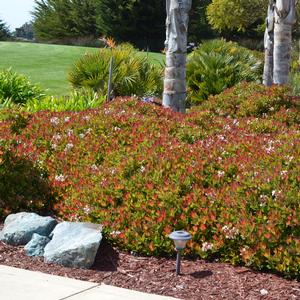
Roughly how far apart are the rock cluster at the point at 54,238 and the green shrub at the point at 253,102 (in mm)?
5000

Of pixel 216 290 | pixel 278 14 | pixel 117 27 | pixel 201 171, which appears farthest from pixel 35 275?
pixel 117 27

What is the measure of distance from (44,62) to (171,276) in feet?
80.9

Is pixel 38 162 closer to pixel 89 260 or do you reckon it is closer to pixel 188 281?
pixel 89 260

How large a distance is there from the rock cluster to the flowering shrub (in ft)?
0.91

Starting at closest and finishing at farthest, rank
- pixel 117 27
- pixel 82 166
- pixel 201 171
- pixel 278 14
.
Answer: pixel 201 171 < pixel 82 166 < pixel 278 14 < pixel 117 27

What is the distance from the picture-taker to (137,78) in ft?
56.2

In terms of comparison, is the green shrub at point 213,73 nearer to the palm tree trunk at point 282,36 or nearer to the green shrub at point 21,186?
the palm tree trunk at point 282,36

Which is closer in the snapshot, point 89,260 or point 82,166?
point 89,260

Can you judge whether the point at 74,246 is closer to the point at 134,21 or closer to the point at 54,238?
the point at 54,238

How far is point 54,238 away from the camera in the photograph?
5789 mm

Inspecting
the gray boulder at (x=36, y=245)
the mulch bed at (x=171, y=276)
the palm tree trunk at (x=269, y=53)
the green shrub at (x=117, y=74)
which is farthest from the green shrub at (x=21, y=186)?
the palm tree trunk at (x=269, y=53)

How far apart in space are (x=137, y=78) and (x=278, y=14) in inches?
192

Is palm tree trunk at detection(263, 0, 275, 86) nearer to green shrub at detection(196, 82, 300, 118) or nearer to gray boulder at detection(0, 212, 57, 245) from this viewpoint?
green shrub at detection(196, 82, 300, 118)

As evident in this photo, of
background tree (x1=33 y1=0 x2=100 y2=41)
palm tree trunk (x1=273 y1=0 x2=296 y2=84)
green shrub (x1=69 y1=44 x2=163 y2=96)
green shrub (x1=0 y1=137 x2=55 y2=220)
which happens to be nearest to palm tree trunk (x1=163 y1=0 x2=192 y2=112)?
palm tree trunk (x1=273 y1=0 x2=296 y2=84)
